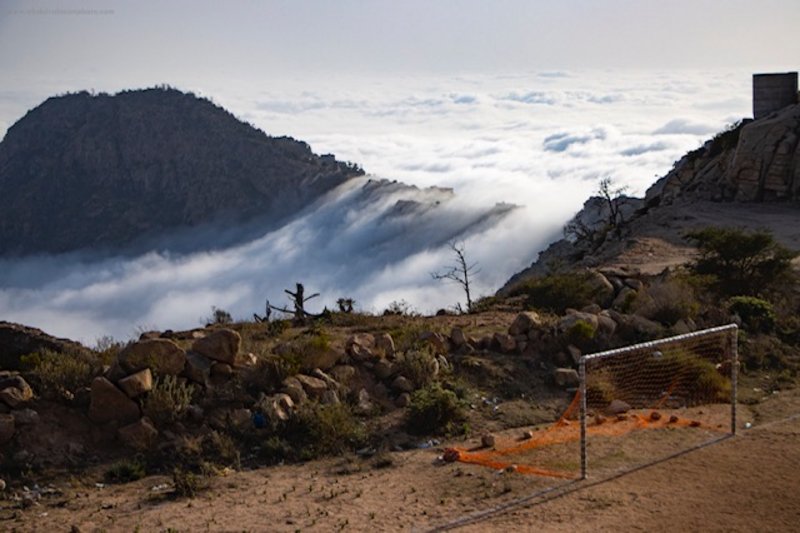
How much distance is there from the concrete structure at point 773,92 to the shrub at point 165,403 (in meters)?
39.1

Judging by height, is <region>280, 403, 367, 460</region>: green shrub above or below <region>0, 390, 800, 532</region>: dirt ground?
above

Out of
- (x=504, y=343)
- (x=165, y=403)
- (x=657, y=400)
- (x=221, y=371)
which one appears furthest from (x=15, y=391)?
(x=657, y=400)

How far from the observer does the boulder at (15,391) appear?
10.2 meters

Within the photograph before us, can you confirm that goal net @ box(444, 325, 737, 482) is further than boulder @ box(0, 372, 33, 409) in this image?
No

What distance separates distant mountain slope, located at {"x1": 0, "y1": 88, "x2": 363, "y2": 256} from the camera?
123 m

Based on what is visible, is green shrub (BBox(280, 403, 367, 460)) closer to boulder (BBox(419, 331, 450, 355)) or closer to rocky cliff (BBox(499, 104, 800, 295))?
boulder (BBox(419, 331, 450, 355))

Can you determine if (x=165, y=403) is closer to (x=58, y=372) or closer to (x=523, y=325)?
(x=58, y=372)

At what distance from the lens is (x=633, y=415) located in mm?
Result: 11656

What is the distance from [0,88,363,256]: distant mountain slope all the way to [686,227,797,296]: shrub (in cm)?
10907

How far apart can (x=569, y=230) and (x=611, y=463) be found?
32613mm

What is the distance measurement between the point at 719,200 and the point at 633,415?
30340 mm

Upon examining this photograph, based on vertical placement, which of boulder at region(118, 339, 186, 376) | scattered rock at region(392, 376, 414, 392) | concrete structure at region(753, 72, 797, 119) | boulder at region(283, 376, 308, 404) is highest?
concrete structure at region(753, 72, 797, 119)

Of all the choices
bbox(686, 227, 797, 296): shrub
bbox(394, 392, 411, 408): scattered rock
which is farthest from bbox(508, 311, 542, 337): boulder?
bbox(686, 227, 797, 296): shrub

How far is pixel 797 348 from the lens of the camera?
15.3 meters
